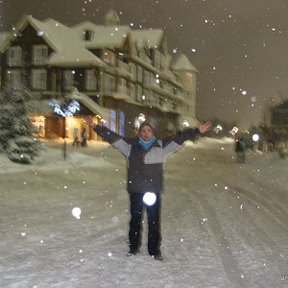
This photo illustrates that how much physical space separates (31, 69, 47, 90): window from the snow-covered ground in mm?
27665

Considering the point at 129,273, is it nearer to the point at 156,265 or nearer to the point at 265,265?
the point at 156,265

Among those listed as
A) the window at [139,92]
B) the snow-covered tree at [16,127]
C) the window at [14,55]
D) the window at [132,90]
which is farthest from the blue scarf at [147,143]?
the window at [139,92]

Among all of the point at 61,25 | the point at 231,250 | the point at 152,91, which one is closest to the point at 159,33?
the point at 152,91

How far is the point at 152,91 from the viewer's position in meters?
56.2

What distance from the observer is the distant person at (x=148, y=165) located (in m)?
6.45

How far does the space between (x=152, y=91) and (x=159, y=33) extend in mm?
7485

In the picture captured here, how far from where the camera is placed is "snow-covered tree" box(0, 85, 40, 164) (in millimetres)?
19516

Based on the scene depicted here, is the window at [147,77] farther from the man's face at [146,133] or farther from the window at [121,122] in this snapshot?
the man's face at [146,133]

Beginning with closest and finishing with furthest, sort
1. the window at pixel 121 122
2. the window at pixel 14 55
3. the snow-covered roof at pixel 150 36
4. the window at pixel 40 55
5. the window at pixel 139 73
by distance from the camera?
1. the window at pixel 40 55
2. the window at pixel 14 55
3. the window at pixel 121 122
4. the window at pixel 139 73
5. the snow-covered roof at pixel 150 36

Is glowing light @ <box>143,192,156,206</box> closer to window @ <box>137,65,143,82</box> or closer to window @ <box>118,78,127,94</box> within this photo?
window @ <box>118,78,127,94</box>

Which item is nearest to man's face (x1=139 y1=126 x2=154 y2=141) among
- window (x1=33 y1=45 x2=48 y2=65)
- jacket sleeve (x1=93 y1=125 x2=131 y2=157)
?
jacket sleeve (x1=93 y1=125 x2=131 y2=157)

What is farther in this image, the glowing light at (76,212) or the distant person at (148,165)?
the glowing light at (76,212)

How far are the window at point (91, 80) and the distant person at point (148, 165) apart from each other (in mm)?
36484

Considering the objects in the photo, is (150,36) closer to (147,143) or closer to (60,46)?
(60,46)
